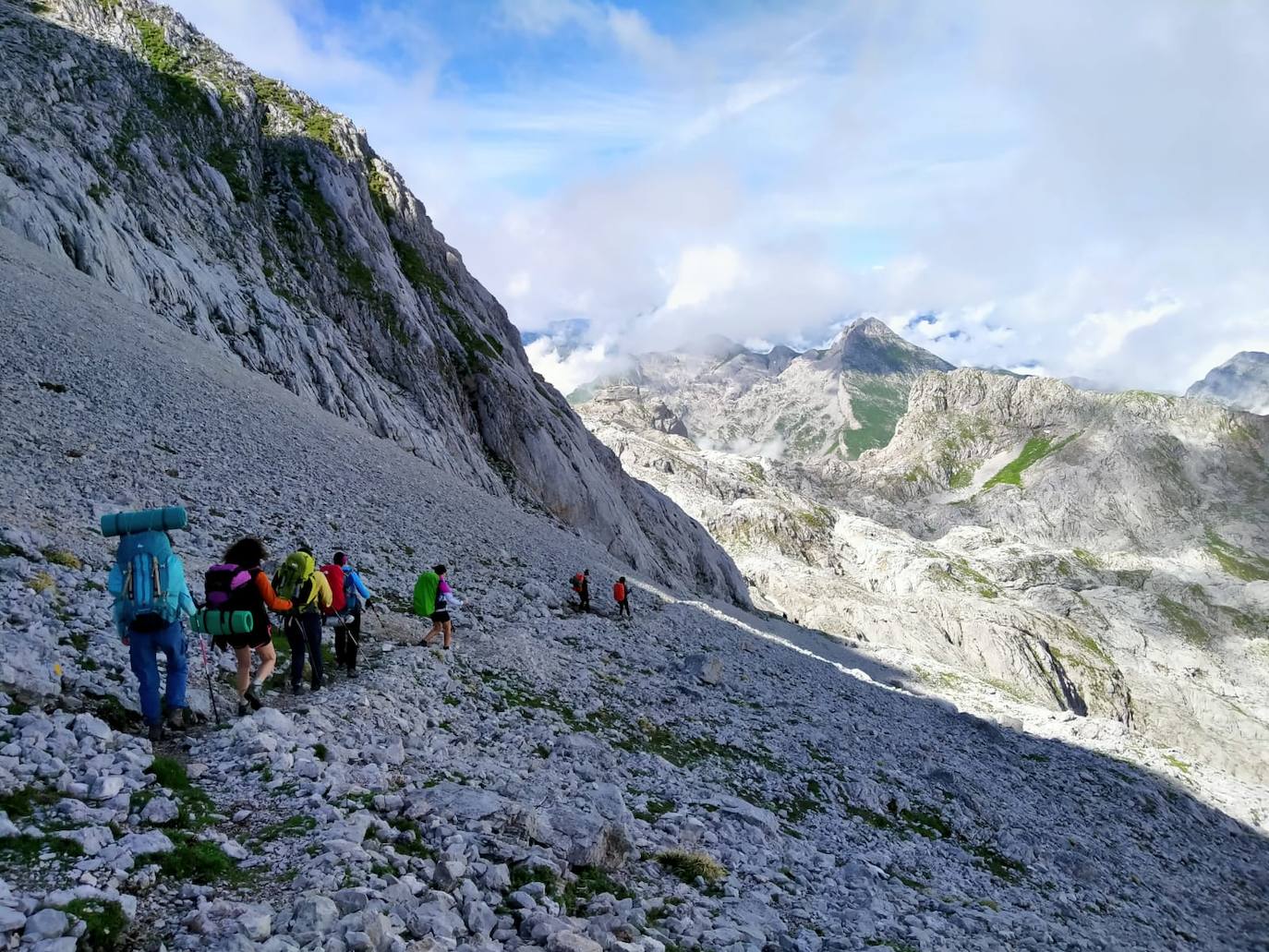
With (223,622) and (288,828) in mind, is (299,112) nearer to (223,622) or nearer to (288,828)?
(223,622)

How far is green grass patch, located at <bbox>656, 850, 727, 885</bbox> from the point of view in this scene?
10.9 metres

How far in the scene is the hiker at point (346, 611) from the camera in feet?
53.4

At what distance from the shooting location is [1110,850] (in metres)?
27.1

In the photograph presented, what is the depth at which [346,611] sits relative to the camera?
17125 millimetres

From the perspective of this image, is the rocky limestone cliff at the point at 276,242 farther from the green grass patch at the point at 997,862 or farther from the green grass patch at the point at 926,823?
the green grass patch at the point at 997,862

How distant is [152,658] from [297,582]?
429 cm

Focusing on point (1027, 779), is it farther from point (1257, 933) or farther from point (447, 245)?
point (447, 245)

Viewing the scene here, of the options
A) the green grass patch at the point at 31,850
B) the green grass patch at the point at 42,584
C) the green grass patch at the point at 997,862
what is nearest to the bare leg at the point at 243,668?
the green grass patch at the point at 42,584

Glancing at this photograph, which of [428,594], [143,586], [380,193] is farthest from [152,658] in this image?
[380,193]

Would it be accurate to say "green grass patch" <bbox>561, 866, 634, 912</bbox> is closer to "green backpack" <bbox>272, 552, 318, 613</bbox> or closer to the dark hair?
the dark hair

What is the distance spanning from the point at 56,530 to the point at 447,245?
3542 inches

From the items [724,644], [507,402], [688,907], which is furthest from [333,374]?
[688,907]

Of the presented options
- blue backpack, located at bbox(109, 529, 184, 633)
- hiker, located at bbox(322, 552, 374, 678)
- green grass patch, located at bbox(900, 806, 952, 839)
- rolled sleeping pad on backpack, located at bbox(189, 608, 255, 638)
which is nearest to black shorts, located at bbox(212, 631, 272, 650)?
rolled sleeping pad on backpack, located at bbox(189, 608, 255, 638)

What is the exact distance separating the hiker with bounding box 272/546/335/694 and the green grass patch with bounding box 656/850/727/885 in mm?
7915
